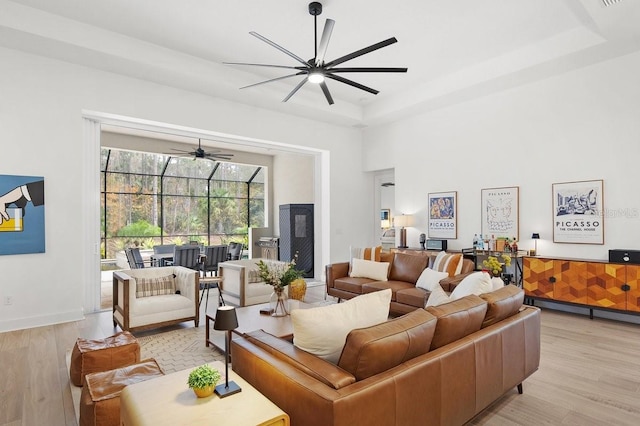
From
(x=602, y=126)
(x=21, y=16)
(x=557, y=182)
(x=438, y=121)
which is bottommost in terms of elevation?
(x=557, y=182)

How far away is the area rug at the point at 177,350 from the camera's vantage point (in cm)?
349

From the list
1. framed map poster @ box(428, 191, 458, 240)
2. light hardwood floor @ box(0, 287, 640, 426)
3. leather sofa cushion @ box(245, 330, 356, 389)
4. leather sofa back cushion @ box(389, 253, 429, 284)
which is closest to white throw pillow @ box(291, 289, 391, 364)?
leather sofa cushion @ box(245, 330, 356, 389)

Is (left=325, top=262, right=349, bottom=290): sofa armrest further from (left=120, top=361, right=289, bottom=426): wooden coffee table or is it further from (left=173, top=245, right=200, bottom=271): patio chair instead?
(left=120, top=361, right=289, bottom=426): wooden coffee table

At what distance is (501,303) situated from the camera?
8.36 feet

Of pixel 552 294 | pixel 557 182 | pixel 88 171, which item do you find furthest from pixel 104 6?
pixel 552 294

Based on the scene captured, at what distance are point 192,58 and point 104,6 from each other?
1438 millimetres

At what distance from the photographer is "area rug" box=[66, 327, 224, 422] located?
3492mm

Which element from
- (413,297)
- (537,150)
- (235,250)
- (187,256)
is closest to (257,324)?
(413,297)

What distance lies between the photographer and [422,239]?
7.22 meters

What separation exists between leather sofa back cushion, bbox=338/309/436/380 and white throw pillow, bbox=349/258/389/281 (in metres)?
3.58

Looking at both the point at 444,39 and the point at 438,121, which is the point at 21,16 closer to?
the point at 444,39

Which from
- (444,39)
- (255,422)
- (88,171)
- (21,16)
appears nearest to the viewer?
(255,422)

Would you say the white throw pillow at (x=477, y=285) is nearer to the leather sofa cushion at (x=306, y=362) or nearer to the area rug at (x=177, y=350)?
the leather sofa cushion at (x=306, y=362)

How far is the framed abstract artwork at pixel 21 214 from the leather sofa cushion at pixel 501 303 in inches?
216
